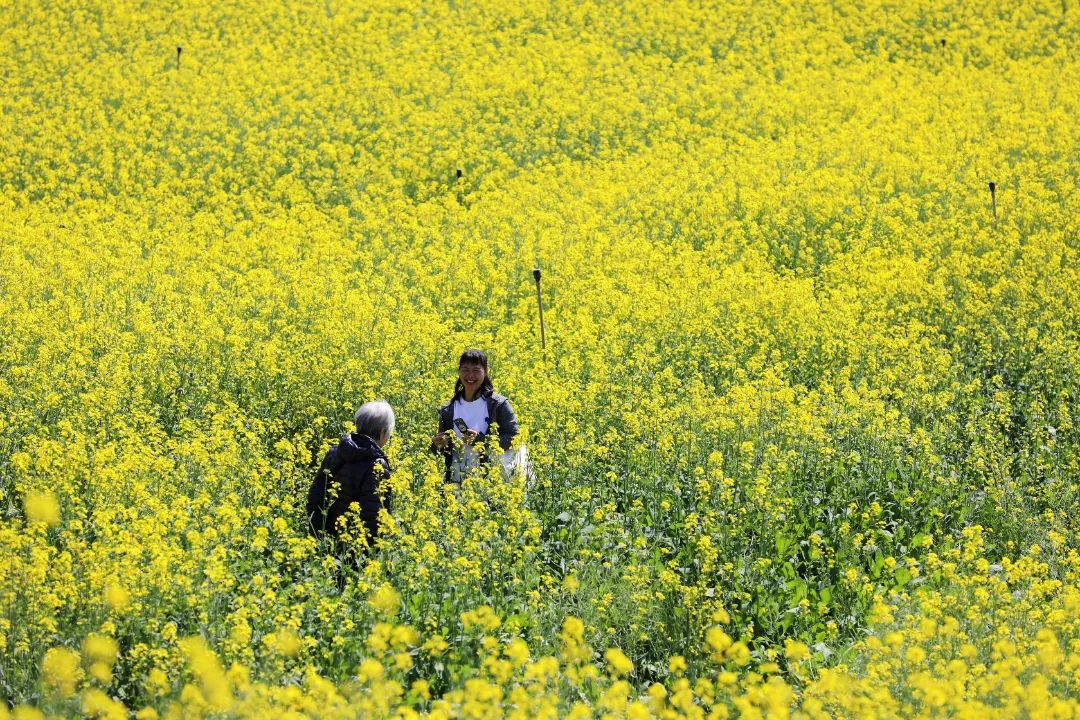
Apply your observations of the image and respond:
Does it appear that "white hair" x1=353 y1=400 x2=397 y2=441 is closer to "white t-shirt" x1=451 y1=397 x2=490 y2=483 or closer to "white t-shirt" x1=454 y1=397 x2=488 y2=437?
"white t-shirt" x1=451 y1=397 x2=490 y2=483

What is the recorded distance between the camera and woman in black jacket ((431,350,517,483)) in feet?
24.7

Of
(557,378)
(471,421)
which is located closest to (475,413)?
(471,421)

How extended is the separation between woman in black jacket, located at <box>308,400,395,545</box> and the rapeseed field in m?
0.17

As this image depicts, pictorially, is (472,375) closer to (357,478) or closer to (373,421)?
(373,421)

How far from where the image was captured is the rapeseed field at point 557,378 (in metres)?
5.35

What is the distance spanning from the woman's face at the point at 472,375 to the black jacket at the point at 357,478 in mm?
1111

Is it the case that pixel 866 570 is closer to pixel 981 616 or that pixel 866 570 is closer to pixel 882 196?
pixel 981 616

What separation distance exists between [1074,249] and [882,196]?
138 inches

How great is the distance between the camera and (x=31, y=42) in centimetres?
2494

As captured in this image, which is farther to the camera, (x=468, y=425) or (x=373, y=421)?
(x=468, y=425)

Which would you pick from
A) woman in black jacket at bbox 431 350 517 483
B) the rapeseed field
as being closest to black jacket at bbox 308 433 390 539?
the rapeseed field

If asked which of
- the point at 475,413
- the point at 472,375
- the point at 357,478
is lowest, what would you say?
the point at 357,478

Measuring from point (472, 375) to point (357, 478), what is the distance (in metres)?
1.30

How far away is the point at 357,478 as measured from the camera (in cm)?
662
